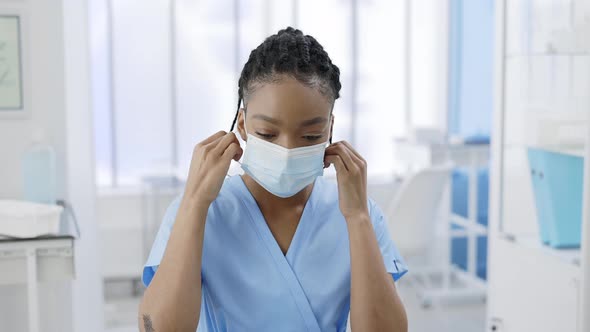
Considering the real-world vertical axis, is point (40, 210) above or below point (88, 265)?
above

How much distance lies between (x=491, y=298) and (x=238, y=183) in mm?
1634

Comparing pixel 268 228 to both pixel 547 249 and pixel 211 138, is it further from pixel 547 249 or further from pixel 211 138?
pixel 547 249

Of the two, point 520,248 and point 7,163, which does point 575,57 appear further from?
point 7,163

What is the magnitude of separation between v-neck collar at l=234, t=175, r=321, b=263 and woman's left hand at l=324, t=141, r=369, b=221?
0.29 ft

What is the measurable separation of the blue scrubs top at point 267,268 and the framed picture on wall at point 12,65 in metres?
1.52

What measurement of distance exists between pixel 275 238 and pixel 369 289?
0.63ft

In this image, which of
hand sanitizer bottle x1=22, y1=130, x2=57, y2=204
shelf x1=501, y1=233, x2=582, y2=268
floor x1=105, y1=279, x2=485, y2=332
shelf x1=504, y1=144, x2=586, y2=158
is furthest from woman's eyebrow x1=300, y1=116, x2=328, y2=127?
floor x1=105, y1=279, x2=485, y2=332

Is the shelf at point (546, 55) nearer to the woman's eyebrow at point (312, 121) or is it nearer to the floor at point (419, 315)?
the woman's eyebrow at point (312, 121)

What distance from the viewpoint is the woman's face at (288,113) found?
1132mm

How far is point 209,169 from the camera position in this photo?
117cm

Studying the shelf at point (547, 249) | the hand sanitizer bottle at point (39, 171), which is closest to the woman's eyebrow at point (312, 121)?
the shelf at point (547, 249)

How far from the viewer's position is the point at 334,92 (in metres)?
1.21

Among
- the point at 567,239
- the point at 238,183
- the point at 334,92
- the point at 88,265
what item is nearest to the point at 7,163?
the point at 88,265

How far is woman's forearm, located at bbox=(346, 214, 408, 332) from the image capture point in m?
1.17
